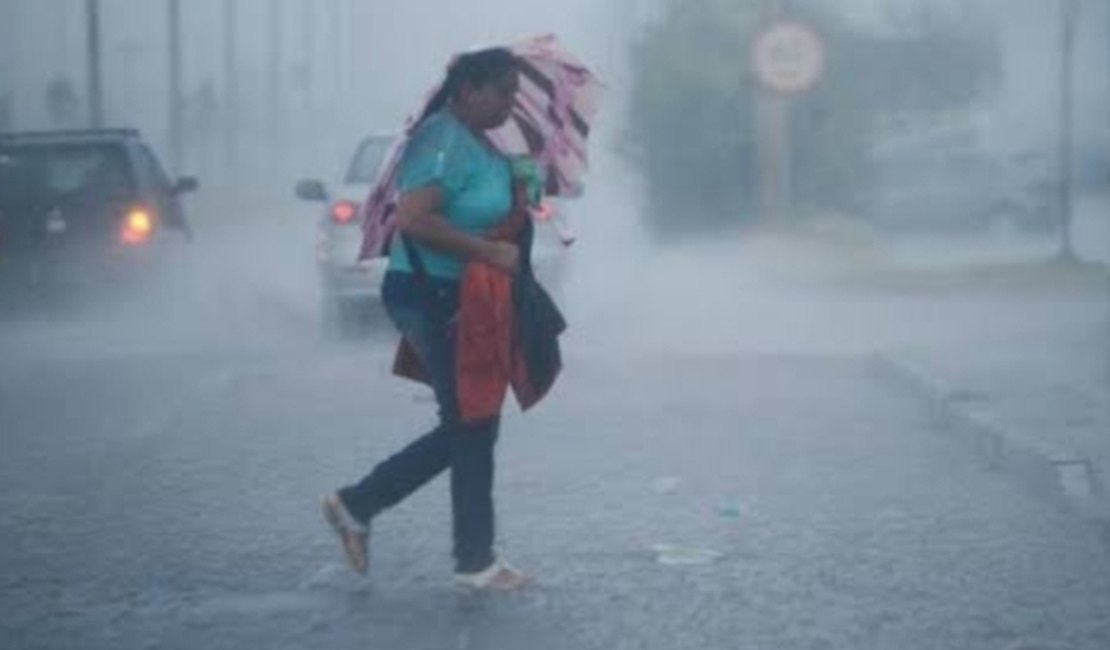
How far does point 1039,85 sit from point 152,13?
140 feet

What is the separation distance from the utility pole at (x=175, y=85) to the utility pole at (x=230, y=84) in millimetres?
7022

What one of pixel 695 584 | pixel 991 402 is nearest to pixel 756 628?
pixel 695 584

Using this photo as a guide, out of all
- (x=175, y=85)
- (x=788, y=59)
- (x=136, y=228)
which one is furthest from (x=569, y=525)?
(x=175, y=85)

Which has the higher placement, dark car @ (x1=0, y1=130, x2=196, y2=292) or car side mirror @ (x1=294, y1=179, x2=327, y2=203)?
car side mirror @ (x1=294, y1=179, x2=327, y2=203)

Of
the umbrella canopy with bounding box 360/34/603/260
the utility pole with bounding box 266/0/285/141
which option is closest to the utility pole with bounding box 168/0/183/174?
the utility pole with bounding box 266/0/285/141

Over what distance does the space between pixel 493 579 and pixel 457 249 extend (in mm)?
1070

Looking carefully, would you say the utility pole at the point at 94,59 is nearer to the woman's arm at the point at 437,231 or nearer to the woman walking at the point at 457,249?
the woman walking at the point at 457,249

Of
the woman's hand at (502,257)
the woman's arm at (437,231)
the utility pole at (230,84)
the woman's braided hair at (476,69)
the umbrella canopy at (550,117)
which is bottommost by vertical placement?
the utility pole at (230,84)

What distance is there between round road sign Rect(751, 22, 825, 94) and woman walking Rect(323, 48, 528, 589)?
15.9 m

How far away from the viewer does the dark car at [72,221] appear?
59.1 feet

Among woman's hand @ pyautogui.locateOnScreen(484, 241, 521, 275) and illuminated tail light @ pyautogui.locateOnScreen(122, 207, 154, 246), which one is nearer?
woman's hand @ pyautogui.locateOnScreen(484, 241, 521, 275)

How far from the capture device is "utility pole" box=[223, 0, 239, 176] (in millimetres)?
51719

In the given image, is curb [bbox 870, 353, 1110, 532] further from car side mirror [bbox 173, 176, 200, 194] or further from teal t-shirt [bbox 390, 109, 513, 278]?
car side mirror [bbox 173, 176, 200, 194]

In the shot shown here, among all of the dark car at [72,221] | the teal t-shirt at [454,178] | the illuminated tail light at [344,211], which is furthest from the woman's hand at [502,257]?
the dark car at [72,221]
